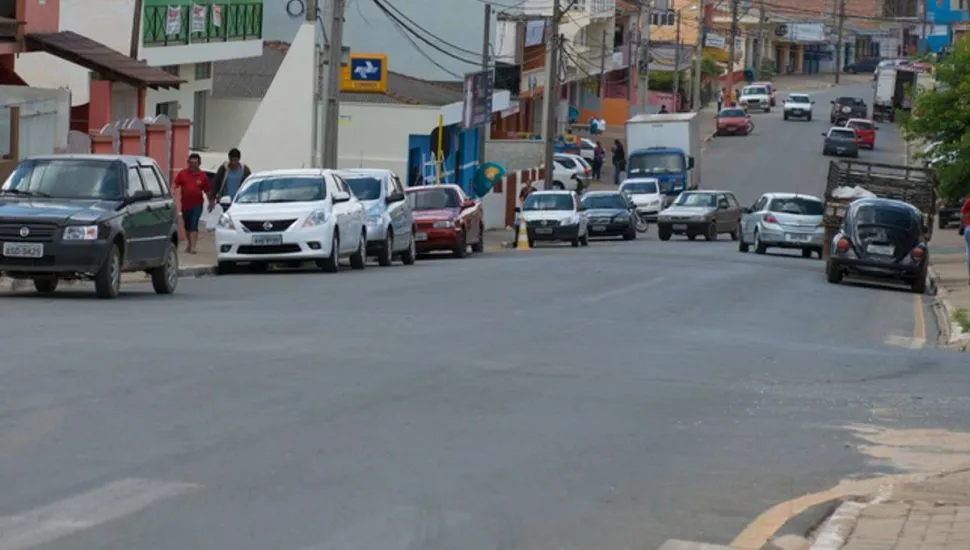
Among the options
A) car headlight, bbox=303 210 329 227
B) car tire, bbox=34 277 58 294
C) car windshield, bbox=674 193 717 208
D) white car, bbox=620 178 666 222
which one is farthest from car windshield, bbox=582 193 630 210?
car tire, bbox=34 277 58 294

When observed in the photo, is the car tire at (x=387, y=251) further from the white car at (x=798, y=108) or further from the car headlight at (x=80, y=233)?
the white car at (x=798, y=108)

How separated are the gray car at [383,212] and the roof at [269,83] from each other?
23852 millimetres

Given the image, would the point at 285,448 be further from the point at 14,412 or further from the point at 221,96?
the point at 221,96

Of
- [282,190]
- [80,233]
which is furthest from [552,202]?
[80,233]

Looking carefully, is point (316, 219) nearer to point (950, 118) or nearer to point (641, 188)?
point (950, 118)

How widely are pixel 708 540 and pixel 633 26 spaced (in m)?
114

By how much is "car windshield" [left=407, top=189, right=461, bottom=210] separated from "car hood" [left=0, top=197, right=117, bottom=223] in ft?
61.5

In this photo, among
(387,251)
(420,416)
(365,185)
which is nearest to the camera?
(420,416)

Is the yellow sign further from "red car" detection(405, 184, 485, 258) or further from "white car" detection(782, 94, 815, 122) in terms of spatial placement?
"white car" detection(782, 94, 815, 122)

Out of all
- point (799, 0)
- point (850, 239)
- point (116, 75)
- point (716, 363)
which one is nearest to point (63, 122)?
point (116, 75)

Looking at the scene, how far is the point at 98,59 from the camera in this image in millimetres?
36750

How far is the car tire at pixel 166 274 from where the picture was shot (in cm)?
2298

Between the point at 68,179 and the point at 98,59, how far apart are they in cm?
1554

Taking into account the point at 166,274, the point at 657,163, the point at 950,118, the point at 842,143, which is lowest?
the point at 166,274
